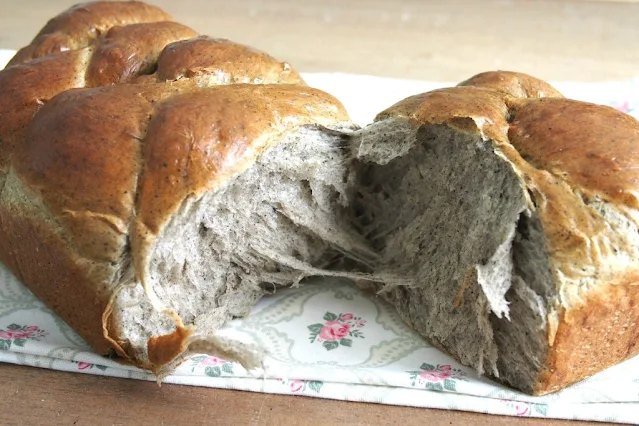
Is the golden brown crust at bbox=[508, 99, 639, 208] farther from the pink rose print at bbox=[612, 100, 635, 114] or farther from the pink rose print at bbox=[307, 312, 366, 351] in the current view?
the pink rose print at bbox=[612, 100, 635, 114]

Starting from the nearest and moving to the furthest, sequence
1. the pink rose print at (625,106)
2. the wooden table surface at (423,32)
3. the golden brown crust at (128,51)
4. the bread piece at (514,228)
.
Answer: the bread piece at (514,228) < the golden brown crust at (128,51) < the pink rose print at (625,106) < the wooden table surface at (423,32)

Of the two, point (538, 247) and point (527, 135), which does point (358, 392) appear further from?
point (527, 135)

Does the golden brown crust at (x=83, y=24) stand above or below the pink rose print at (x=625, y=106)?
above

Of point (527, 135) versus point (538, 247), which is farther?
point (527, 135)

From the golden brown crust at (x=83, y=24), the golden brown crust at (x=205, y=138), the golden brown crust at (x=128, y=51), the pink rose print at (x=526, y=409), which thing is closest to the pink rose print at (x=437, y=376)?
the pink rose print at (x=526, y=409)

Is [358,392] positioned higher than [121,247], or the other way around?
[121,247]

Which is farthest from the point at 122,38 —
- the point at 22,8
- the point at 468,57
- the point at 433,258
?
the point at 22,8

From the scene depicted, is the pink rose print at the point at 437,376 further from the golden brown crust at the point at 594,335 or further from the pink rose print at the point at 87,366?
the pink rose print at the point at 87,366

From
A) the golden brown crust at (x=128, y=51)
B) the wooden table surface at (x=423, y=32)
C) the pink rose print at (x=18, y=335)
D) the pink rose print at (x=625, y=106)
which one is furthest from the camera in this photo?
the wooden table surface at (x=423, y=32)
